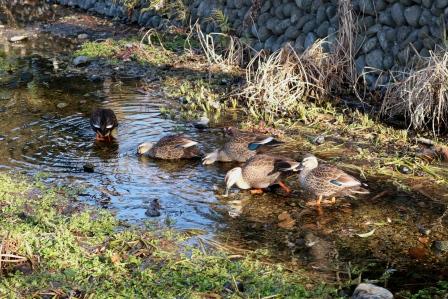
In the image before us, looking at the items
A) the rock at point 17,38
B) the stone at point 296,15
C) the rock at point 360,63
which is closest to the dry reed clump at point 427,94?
the rock at point 360,63

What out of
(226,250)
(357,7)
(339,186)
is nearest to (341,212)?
(339,186)

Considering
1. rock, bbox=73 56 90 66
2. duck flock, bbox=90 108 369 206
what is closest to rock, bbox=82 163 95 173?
duck flock, bbox=90 108 369 206

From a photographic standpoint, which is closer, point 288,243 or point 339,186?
point 288,243

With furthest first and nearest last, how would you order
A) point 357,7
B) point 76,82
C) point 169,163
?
point 76,82 < point 357,7 < point 169,163

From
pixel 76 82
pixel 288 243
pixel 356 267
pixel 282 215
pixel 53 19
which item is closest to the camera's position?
pixel 356 267

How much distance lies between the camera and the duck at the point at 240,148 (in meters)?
8.48

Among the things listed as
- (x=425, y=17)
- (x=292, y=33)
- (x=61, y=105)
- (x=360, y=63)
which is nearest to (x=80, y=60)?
(x=61, y=105)

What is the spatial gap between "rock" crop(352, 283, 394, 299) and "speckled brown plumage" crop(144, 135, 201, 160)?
3807 mm

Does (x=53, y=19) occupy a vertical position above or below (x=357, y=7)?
below

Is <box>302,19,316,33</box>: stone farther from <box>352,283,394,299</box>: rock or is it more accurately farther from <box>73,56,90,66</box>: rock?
<box>352,283,394,299</box>: rock

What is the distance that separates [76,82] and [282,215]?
24.3 ft

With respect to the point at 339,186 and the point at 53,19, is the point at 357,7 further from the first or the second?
the point at 53,19

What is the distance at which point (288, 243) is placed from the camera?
20.9 ft

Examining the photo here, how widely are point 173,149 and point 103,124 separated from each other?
1.37 m
